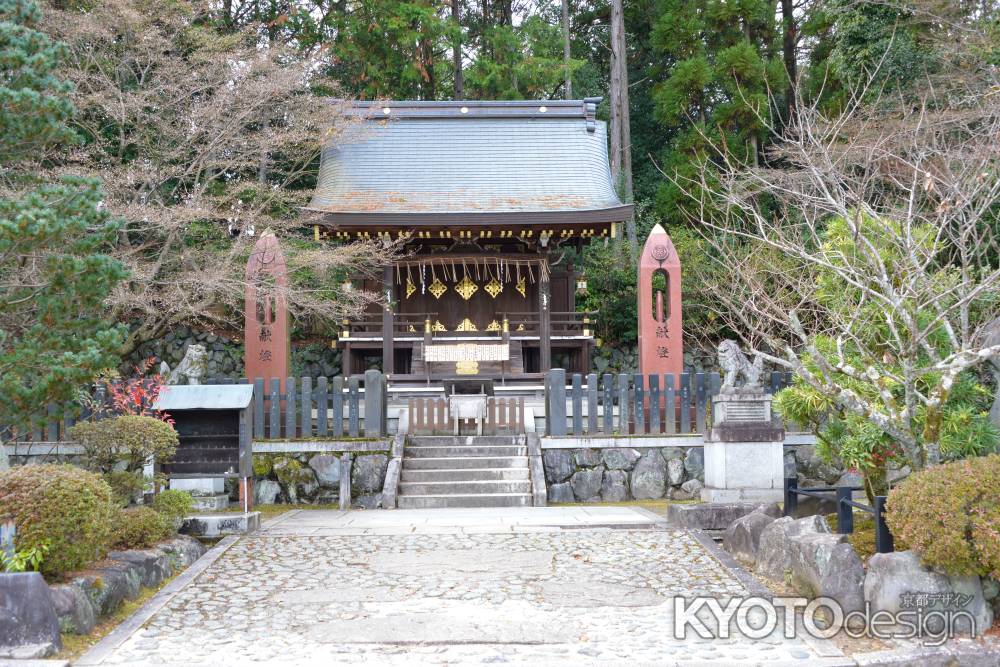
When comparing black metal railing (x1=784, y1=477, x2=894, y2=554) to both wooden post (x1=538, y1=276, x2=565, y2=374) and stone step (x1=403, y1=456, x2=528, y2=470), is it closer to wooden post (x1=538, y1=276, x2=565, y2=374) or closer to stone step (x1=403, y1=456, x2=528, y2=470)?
stone step (x1=403, y1=456, x2=528, y2=470)

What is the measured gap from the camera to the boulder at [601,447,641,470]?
35.6ft

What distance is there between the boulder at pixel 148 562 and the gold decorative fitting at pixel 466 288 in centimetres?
1193

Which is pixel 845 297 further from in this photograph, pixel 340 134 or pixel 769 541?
pixel 340 134

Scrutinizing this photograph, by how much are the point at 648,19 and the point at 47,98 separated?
75.5 feet

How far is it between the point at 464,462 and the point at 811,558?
5832 millimetres

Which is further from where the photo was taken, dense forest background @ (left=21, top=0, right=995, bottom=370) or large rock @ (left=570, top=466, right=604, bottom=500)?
dense forest background @ (left=21, top=0, right=995, bottom=370)

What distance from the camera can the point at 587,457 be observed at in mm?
10867

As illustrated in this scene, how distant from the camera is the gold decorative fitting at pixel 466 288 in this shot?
1797 centimetres

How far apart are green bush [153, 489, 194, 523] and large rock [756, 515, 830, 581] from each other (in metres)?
5.00

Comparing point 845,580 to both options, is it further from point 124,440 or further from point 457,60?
point 457,60

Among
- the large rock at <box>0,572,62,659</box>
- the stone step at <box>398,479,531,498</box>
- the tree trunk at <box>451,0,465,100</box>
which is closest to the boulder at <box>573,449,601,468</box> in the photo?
the stone step at <box>398,479,531,498</box>

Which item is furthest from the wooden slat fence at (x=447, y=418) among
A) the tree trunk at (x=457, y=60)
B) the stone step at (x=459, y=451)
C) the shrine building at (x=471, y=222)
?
the tree trunk at (x=457, y=60)

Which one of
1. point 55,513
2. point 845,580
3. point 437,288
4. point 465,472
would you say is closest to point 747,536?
point 845,580

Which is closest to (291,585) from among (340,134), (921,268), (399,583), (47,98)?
(399,583)
